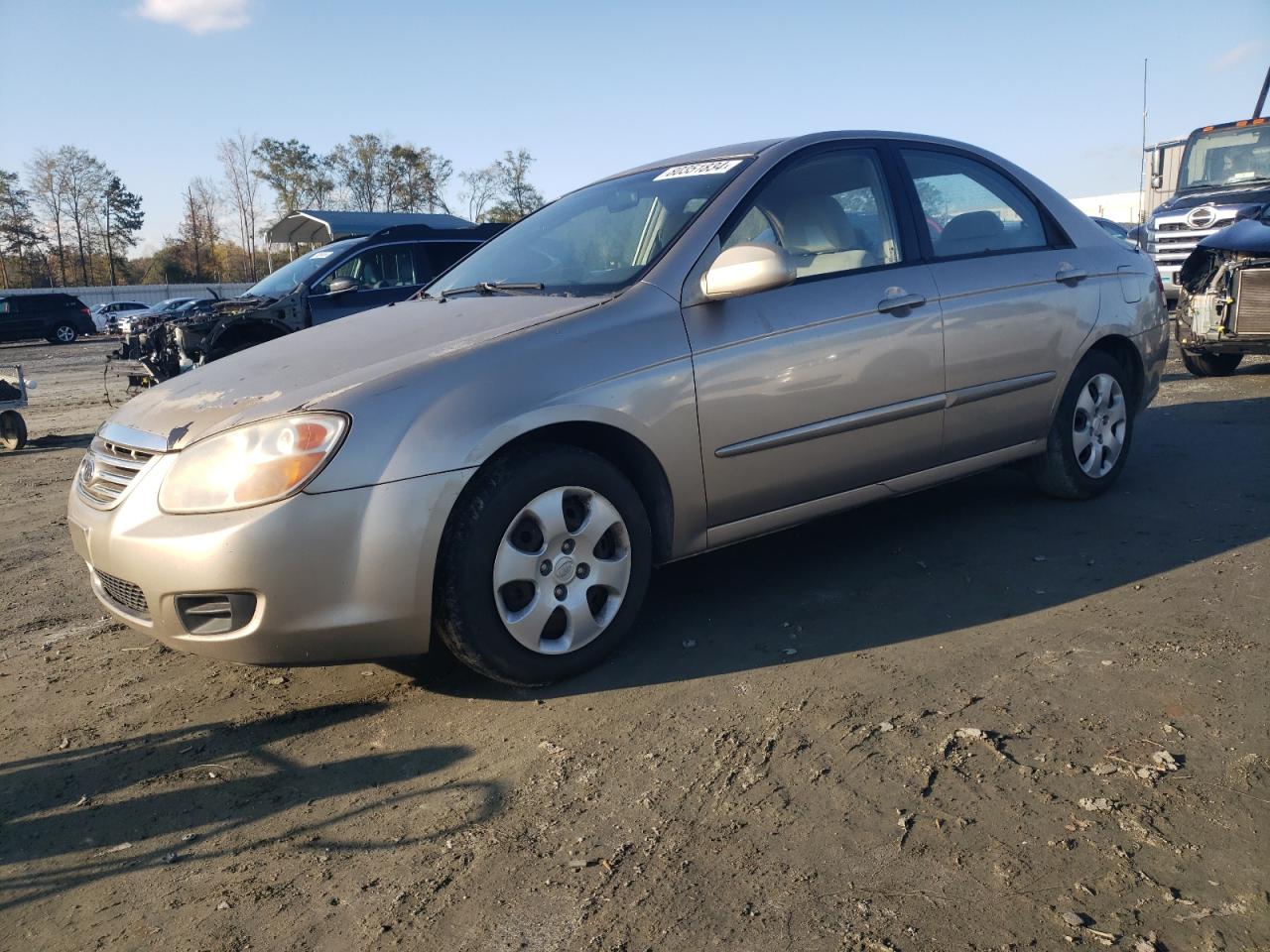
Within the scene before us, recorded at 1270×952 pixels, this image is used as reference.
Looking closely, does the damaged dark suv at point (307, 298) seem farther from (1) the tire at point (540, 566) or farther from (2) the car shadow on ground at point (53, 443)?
(1) the tire at point (540, 566)

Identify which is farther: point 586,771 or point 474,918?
point 586,771

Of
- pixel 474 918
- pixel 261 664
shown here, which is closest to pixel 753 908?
pixel 474 918

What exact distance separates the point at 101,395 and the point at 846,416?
566 inches

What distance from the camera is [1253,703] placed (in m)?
2.88

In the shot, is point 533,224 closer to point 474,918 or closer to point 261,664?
point 261,664

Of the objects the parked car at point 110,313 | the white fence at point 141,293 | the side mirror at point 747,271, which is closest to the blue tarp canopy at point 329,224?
the parked car at point 110,313

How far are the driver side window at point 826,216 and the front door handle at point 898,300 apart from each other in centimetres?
15

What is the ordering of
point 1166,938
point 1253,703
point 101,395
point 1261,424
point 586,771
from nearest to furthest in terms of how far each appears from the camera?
point 1166,938 < point 586,771 < point 1253,703 < point 1261,424 < point 101,395

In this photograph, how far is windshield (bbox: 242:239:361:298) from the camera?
10766mm

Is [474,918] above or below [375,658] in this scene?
below

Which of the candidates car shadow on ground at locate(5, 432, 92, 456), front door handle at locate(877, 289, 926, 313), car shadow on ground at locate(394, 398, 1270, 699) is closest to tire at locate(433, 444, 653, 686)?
car shadow on ground at locate(394, 398, 1270, 699)

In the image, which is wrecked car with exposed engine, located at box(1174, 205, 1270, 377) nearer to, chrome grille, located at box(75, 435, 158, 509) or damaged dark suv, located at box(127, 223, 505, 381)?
damaged dark suv, located at box(127, 223, 505, 381)

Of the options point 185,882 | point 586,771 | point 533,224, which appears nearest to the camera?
point 185,882

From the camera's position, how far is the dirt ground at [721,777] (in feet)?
6.90
